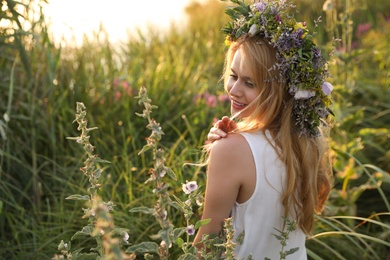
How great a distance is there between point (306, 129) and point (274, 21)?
1.38 ft

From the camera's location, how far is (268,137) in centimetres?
247

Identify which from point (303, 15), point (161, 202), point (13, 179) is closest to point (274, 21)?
point (161, 202)

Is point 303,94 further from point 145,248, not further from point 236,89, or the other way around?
point 145,248

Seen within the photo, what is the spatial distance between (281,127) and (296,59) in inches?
10.0

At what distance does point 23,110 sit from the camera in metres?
3.98

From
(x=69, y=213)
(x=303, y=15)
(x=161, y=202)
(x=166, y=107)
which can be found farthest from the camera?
(x=303, y=15)

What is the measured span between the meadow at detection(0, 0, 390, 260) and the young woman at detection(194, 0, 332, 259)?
0.33 m

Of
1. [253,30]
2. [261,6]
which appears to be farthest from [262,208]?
[261,6]

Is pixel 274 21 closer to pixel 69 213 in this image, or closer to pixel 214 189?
pixel 214 189

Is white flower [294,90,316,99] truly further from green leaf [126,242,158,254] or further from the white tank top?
green leaf [126,242,158,254]

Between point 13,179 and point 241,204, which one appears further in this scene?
point 13,179

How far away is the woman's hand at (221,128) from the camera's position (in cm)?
247

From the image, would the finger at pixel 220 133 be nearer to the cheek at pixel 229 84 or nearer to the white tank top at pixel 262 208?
the white tank top at pixel 262 208

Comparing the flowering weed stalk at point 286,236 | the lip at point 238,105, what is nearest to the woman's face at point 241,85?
the lip at point 238,105
